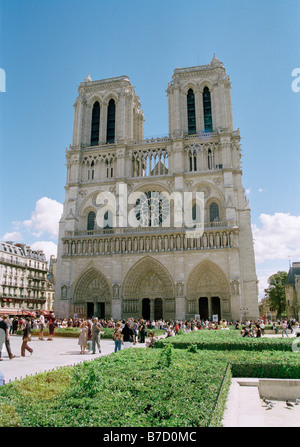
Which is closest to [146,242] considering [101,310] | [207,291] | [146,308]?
[146,308]

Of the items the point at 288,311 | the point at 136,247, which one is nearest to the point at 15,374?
the point at 136,247

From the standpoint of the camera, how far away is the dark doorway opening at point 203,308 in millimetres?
32216

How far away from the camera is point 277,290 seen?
162 feet

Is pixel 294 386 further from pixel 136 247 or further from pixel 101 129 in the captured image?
pixel 101 129

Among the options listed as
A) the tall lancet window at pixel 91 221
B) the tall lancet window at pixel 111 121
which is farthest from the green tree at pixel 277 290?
the tall lancet window at pixel 111 121

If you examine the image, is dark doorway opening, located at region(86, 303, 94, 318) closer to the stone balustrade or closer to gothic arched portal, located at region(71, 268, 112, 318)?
gothic arched portal, located at region(71, 268, 112, 318)

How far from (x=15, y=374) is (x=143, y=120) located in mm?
39961

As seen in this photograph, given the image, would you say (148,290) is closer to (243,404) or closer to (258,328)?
(258,328)

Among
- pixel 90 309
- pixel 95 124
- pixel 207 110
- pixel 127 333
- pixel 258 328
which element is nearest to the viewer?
pixel 258 328

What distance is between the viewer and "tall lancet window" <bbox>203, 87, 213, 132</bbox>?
3675 centimetres

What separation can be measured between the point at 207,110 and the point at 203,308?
68.2 ft

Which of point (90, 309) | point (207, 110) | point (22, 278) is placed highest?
point (207, 110)

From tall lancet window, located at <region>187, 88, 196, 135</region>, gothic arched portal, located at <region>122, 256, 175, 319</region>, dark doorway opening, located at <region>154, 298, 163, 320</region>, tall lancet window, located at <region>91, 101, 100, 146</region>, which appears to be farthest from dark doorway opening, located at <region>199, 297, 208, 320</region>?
tall lancet window, located at <region>91, 101, 100, 146</region>

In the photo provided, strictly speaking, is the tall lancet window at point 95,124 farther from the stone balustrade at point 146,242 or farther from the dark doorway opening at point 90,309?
the dark doorway opening at point 90,309
